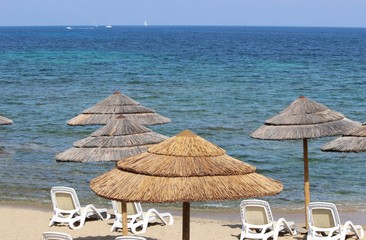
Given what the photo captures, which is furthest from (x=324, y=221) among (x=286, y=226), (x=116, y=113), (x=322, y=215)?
(x=116, y=113)

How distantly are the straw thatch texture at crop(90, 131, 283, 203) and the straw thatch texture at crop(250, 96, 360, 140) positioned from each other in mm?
4400

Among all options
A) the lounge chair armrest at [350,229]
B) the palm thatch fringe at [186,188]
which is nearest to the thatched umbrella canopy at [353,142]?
the lounge chair armrest at [350,229]

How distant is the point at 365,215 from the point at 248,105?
20430 mm

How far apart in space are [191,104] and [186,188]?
2816 centimetres

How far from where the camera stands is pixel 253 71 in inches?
2210

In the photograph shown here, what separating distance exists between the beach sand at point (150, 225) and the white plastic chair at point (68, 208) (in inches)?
6.4

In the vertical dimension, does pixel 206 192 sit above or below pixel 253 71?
above

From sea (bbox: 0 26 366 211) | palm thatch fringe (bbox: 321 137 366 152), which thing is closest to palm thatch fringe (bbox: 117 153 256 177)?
palm thatch fringe (bbox: 321 137 366 152)

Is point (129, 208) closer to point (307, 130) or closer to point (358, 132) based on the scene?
point (307, 130)

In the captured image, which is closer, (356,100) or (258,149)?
(258,149)

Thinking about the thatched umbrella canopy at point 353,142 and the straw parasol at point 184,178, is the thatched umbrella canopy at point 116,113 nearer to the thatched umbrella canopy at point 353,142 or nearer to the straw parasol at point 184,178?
the thatched umbrella canopy at point 353,142

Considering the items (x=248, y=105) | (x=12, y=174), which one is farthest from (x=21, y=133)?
(x=248, y=105)

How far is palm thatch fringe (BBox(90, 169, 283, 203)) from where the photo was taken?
7.64m

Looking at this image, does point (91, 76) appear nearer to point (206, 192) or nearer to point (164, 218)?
point (164, 218)
